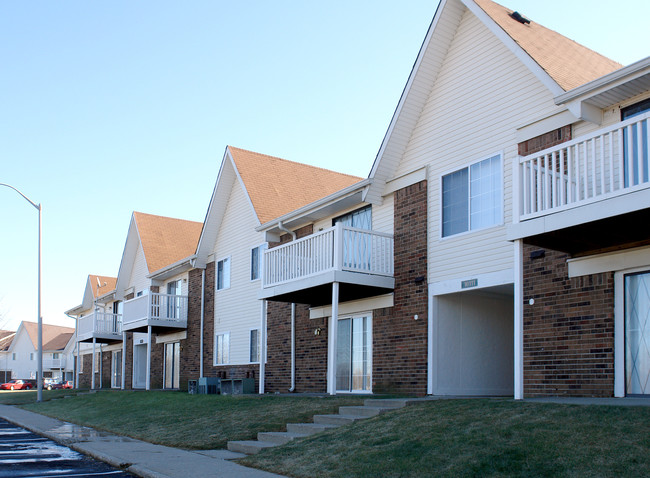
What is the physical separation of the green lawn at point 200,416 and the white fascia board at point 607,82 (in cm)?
669

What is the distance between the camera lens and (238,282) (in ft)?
84.0

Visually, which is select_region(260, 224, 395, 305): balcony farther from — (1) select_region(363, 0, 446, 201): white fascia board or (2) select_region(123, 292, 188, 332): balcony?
(2) select_region(123, 292, 188, 332): balcony

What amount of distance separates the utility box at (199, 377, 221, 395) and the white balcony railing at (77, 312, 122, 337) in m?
14.8

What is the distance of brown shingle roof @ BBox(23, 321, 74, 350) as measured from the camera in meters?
89.8

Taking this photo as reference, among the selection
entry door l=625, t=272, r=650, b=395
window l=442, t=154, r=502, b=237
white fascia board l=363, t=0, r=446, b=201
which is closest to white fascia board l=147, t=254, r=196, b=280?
white fascia board l=363, t=0, r=446, b=201

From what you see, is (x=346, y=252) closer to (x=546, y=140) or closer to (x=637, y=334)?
(x=546, y=140)

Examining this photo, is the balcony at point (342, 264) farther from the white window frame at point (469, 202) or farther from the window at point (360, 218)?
the white window frame at point (469, 202)

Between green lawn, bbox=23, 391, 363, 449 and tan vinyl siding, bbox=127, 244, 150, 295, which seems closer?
green lawn, bbox=23, 391, 363, 449

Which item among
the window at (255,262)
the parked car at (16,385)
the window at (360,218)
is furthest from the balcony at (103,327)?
the parked car at (16,385)

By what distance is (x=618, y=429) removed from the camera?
8.19 metres

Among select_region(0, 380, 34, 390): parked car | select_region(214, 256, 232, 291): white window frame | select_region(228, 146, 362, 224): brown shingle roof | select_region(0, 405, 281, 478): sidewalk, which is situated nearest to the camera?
select_region(0, 405, 281, 478): sidewalk

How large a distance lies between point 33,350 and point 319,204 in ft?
270

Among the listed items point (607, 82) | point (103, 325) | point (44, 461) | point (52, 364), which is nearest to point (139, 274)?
point (103, 325)

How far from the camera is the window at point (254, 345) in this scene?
23.9 m
